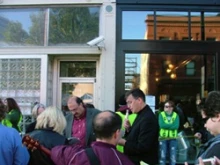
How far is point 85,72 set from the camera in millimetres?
8602

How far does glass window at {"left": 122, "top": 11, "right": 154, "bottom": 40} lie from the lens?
8.20 metres

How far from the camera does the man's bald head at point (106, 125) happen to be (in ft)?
8.29

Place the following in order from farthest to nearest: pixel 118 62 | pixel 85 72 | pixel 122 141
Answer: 1. pixel 85 72
2. pixel 118 62
3. pixel 122 141

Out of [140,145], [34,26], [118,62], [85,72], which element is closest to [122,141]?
[140,145]

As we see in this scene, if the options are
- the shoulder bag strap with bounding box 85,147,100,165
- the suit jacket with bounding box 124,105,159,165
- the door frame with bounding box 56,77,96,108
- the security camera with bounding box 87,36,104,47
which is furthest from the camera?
the door frame with bounding box 56,77,96,108

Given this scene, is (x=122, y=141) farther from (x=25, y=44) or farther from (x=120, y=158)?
(x=25, y=44)

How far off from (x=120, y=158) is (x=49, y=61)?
626cm

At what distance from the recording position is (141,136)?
381cm

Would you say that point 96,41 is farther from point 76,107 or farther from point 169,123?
point 76,107

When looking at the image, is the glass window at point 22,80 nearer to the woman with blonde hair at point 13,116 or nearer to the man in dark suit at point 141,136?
the woman with blonde hair at point 13,116

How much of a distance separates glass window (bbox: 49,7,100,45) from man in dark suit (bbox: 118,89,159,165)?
14.9ft

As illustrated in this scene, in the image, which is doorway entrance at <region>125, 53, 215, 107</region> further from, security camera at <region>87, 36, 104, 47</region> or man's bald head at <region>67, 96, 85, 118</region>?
man's bald head at <region>67, 96, 85, 118</region>

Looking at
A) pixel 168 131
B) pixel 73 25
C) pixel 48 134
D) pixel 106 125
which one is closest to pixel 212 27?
pixel 168 131

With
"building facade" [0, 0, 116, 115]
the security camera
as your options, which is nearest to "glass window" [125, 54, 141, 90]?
"building facade" [0, 0, 116, 115]
